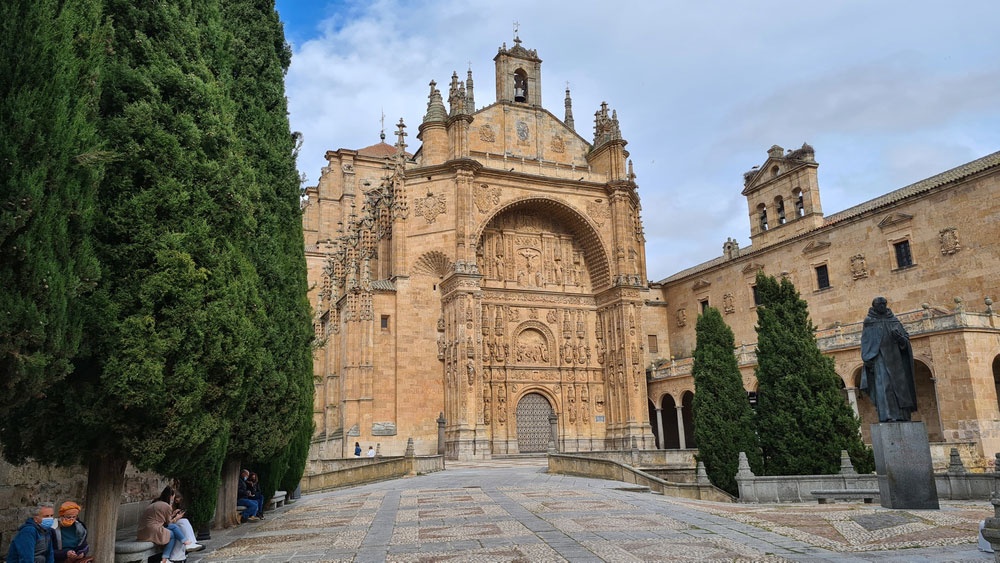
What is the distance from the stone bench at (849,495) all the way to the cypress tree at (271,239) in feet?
29.6

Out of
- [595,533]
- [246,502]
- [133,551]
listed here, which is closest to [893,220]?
[595,533]

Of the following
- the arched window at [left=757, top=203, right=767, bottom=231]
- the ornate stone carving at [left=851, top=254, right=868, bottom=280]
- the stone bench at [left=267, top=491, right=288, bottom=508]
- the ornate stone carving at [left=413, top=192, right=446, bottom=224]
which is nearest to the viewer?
the stone bench at [left=267, top=491, right=288, bottom=508]

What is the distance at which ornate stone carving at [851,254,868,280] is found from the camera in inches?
1048

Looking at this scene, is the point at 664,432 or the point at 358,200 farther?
the point at 358,200

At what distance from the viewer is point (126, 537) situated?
8.20m

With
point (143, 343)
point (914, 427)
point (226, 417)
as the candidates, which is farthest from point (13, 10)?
point (914, 427)

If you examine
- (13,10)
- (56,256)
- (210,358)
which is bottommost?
(210,358)

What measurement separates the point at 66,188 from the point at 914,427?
1051 cm

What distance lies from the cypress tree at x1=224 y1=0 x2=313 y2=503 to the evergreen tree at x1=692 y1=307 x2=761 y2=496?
447 inches

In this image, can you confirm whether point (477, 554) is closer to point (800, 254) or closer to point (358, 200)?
point (800, 254)

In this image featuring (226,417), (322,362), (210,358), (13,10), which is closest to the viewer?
(13,10)

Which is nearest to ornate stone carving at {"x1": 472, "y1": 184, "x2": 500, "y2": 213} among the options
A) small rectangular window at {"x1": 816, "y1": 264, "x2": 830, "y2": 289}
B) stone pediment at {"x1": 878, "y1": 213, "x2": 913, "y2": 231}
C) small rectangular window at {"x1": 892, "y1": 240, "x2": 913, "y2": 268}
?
small rectangular window at {"x1": 816, "y1": 264, "x2": 830, "y2": 289}

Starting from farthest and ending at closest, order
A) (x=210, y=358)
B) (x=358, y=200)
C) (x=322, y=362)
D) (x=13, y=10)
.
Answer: (x=358, y=200), (x=322, y=362), (x=210, y=358), (x=13, y=10)

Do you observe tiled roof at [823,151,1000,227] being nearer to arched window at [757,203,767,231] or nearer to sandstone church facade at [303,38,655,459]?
arched window at [757,203,767,231]
